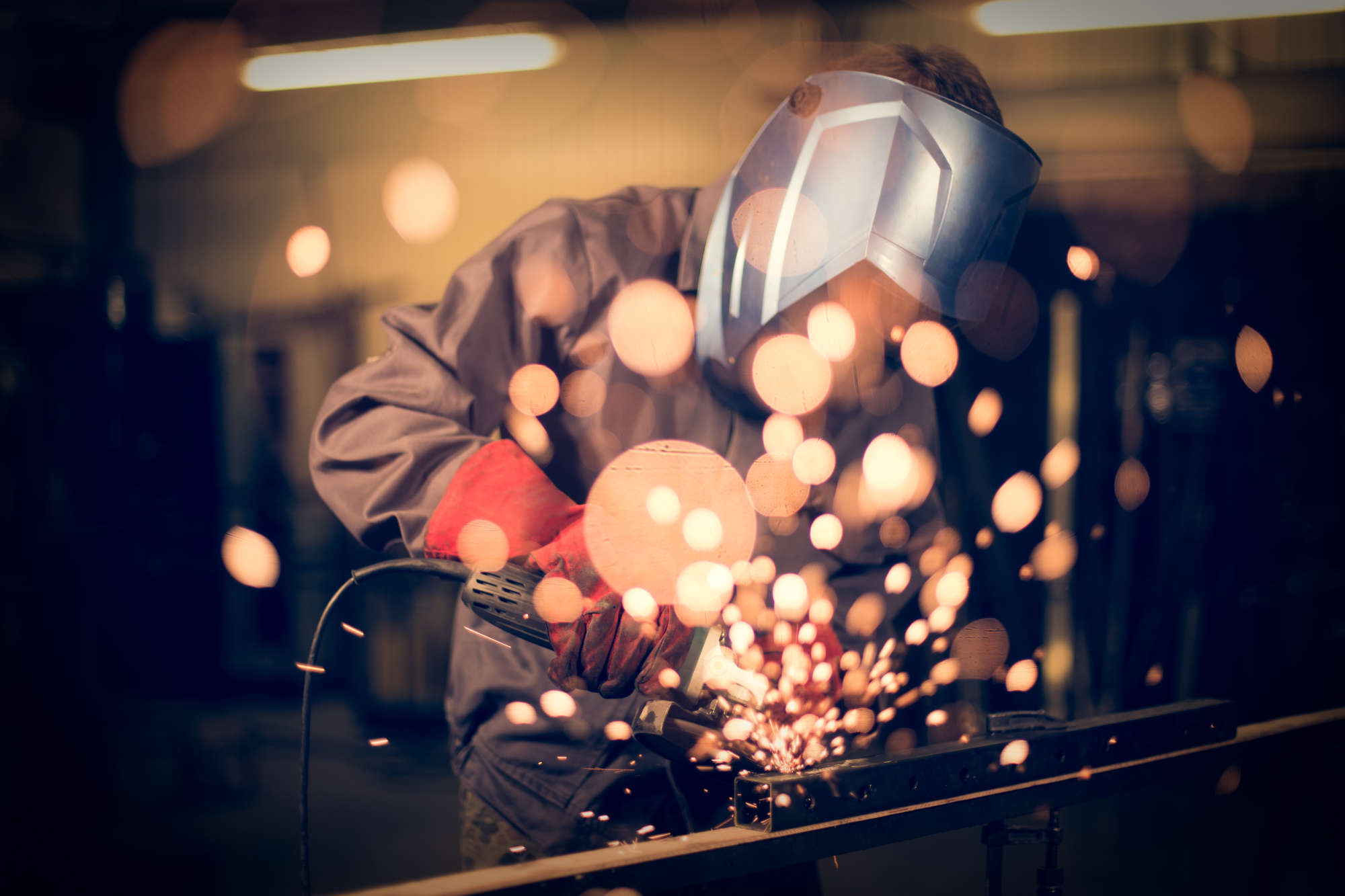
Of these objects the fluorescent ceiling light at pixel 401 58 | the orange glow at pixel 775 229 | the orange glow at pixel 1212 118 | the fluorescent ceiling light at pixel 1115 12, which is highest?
the fluorescent ceiling light at pixel 401 58

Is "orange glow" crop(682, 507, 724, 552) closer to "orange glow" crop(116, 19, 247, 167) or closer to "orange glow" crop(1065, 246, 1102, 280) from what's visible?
"orange glow" crop(1065, 246, 1102, 280)

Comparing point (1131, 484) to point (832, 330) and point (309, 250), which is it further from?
point (309, 250)

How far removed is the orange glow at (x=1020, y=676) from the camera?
8.34 ft

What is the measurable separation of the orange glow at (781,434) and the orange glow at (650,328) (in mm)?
177

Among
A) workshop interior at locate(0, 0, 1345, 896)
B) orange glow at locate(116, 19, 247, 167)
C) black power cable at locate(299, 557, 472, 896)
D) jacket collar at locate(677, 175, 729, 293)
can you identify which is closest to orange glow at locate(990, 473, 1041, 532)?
workshop interior at locate(0, 0, 1345, 896)

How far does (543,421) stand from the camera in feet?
4.35

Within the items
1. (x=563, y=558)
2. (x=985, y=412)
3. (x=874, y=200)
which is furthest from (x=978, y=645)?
(x=563, y=558)

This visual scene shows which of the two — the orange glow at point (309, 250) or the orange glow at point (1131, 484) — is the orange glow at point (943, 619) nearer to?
the orange glow at point (1131, 484)

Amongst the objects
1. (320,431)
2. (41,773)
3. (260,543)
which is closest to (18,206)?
(260,543)

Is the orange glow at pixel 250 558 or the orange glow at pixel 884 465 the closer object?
the orange glow at pixel 884 465

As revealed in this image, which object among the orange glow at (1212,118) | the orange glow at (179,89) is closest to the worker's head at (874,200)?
the orange glow at (1212,118)

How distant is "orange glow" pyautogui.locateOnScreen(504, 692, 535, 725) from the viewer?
128 cm

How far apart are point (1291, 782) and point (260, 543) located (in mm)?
3963

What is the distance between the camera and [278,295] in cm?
388
